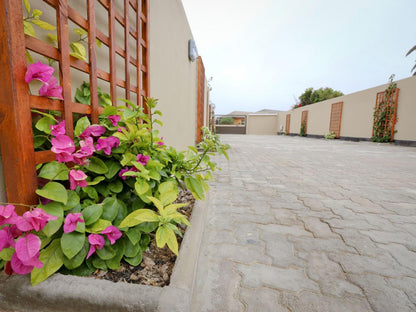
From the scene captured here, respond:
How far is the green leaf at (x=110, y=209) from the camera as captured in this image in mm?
863

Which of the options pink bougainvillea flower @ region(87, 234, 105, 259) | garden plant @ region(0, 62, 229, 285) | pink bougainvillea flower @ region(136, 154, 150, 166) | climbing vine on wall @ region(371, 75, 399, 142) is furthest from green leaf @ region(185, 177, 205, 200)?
climbing vine on wall @ region(371, 75, 399, 142)

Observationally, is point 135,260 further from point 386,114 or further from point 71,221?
point 386,114

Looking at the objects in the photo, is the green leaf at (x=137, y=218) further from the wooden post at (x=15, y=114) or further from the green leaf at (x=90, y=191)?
the wooden post at (x=15, y=114)

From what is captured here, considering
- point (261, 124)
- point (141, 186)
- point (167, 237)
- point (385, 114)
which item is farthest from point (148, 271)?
point (261, 124)

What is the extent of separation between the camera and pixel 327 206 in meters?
1.90

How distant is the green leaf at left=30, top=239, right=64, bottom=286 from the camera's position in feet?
2.31

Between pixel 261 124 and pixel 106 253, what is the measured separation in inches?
948

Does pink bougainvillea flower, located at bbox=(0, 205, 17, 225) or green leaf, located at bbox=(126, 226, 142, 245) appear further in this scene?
green leaf, located at bbox=(126, 226, 142, 245)

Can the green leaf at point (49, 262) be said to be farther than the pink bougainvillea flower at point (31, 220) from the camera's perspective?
Yes

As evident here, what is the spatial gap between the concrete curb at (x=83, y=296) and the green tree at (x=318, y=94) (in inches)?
1008

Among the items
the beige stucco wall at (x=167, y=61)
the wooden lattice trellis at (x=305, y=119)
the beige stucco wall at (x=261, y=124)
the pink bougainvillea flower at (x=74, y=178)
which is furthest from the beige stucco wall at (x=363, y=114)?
the pink bougainvillea flower at (x=74, y=178)

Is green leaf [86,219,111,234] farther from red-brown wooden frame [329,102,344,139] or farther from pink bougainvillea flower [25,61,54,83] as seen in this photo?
red-brown wooden frame [329,102,344,139]

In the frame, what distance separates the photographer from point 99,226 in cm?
79

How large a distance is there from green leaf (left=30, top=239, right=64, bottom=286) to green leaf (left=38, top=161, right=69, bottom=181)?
25 centimetres
